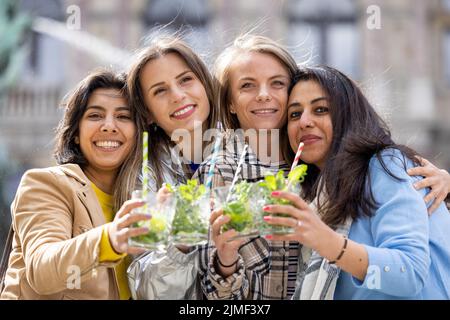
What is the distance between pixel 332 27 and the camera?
360 inches

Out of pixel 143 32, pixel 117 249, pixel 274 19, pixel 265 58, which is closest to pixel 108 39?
pixel 143 32

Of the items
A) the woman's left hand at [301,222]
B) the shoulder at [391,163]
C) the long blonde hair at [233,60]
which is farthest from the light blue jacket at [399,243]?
the long blonde hair at [233,60]

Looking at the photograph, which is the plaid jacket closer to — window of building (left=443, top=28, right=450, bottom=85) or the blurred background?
the blurred background

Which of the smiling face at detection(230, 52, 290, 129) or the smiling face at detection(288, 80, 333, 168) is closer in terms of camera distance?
the smiling face at detection(288, 80, 333, 168)

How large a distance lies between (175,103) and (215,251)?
473 mm

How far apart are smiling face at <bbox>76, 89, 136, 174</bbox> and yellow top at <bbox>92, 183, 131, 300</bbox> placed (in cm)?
7

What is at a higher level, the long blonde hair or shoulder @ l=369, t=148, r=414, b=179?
the long blonde hair

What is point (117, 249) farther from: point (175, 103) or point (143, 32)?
point (143, 32)

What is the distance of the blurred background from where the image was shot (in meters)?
8.67

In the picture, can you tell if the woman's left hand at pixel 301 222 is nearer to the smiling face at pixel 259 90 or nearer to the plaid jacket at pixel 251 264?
the plaid jacket at pixel 251 264

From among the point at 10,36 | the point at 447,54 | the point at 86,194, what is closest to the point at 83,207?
the point at 86,194

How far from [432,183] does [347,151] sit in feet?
0.70

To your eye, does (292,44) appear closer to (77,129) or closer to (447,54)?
(447,54)

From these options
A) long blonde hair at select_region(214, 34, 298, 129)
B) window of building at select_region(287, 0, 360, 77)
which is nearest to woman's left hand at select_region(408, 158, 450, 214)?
long blonde hair at select_region(214, 34, 298, 129)
